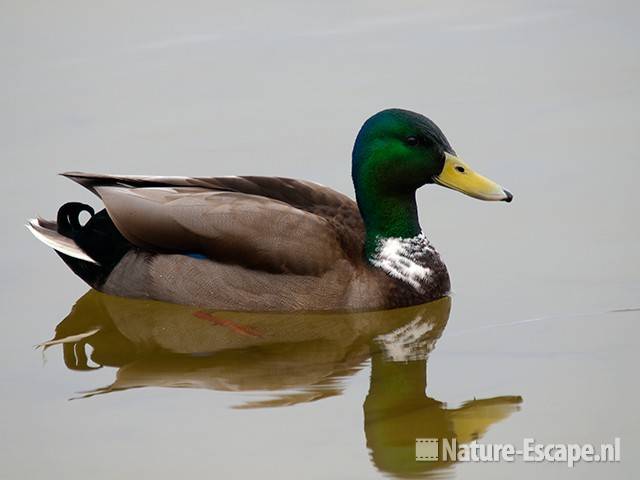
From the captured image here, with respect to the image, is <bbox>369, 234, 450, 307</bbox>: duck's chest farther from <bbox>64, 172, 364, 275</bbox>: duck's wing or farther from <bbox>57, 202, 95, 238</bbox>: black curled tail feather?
<bbox>57, 202, 95, 238</bbox>: black curled tail feather

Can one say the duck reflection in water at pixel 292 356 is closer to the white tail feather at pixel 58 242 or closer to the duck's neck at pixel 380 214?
the white tail feather at pixel 58 242

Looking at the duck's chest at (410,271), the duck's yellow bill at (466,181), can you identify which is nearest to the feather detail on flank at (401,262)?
the duck's chest at (410,271)

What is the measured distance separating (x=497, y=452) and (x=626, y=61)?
5.37 m

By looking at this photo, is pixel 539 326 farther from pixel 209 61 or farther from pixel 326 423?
pixel 209 61

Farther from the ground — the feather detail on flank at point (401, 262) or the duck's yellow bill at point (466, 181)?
the duck's yellow bill at point (466, 181)

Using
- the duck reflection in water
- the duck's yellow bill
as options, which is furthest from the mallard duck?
the duck reflection in water

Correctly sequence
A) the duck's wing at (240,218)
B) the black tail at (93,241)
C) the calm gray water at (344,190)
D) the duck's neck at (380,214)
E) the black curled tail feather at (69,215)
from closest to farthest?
the calm gray water at (344,190) → the duck's wing at (240,218) → the duck's neck at (380,214) → the black tail at (93,241) → the black curled tail feather at (69,215)

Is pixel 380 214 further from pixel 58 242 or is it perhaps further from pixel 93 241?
pixel 58 242

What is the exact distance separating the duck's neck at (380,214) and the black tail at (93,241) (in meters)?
1.47

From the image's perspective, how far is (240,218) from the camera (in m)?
8.52

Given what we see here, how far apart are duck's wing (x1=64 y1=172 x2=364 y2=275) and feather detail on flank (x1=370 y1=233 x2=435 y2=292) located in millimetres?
139

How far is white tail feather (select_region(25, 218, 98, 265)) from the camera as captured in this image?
9.01 m

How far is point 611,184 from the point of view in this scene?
31.6 ft

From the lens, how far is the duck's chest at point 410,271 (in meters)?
8.65
